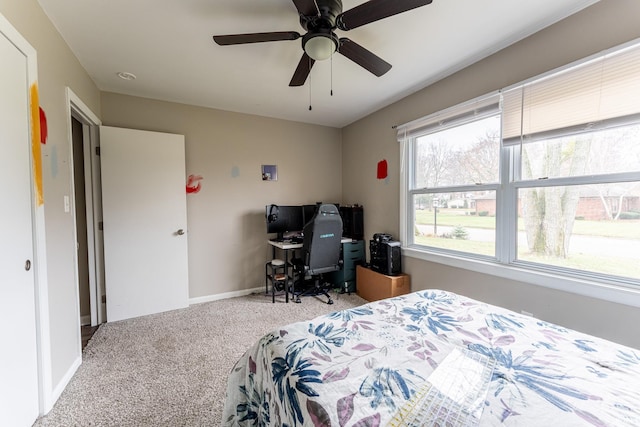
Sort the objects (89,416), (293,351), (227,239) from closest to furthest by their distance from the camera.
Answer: (293,351) → (89,416) → (227,239)

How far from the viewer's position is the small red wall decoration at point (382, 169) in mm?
3341

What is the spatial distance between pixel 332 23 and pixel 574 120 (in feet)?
5.75

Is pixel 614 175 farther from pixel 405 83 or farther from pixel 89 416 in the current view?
pixel 89 416

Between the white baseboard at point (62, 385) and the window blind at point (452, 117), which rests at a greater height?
the window blind at point (452, 117)

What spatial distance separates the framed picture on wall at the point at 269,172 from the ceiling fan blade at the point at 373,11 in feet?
7.64

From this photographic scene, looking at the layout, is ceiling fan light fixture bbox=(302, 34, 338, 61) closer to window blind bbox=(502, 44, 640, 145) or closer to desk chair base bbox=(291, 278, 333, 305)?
window blind bbox=(502, 44, 640, 145)

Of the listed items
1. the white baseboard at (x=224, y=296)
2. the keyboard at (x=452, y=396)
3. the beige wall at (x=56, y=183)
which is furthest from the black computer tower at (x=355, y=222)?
the beige wall at (x=56, y=183)

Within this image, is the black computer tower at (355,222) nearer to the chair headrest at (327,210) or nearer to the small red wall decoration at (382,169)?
the small red wall decoration at (382,169)

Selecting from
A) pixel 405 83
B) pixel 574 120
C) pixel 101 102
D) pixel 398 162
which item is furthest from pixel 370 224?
pixel 101 102

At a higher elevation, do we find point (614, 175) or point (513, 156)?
point (513, 156)

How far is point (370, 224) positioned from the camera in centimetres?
366

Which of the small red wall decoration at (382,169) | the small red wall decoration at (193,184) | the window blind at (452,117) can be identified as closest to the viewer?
the window blind at (452,117)

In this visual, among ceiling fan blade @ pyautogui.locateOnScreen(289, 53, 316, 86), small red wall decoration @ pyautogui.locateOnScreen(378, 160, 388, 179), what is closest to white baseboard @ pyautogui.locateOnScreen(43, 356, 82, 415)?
ceiling fan blade @ pyautogui.locateOnScreen(289, 53, 316, 86)

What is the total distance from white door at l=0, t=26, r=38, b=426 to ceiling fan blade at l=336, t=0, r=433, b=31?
5.68 feet
